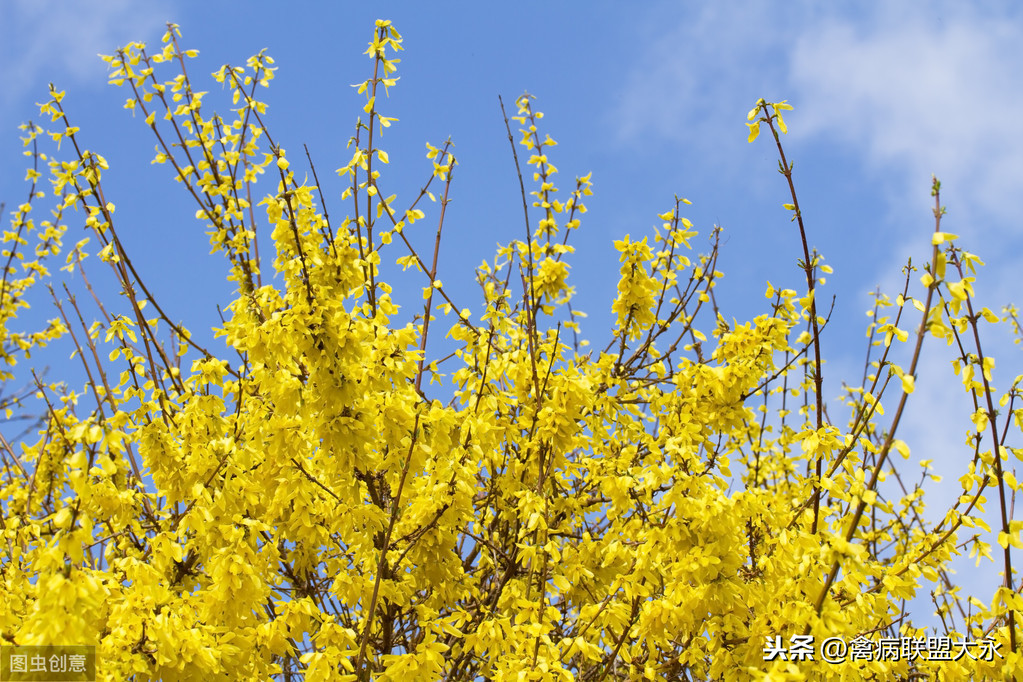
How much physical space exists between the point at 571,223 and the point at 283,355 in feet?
7.15

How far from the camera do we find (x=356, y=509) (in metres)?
2.98

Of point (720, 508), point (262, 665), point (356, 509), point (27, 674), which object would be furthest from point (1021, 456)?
point (27, 674)

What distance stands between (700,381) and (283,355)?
1.97 meters

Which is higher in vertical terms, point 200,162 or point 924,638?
point 200,162

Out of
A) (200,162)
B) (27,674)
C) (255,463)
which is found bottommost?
(27,674)

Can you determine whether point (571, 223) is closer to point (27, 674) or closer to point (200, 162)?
point (200, 162)

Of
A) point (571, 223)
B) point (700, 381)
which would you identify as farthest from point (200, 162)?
point (700, 381)

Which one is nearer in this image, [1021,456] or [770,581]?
[1021,456]

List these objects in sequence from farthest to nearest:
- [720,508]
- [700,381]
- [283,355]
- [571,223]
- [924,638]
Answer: [571,223] → [700,381] → [924,638] → [283,355] → [720,508]

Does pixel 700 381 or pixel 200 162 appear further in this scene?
pixel 200 162

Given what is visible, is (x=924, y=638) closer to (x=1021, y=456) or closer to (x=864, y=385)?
(x=1021, y=456)

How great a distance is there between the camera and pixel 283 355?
290 centimetres

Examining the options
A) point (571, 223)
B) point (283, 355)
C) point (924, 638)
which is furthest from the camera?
point (571, 223)

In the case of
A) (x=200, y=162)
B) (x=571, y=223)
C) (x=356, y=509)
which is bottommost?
(x=356, y=509)
